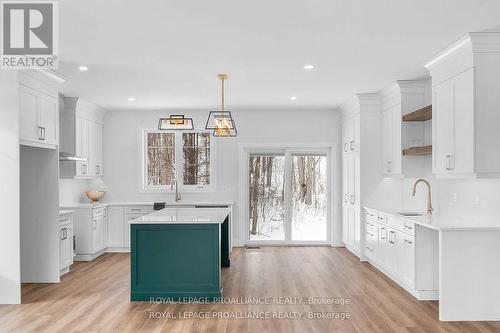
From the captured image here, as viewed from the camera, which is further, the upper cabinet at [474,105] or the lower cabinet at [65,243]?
the lower cabinet at [65,243]

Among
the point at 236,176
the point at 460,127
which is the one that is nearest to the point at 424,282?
the point at 460,127

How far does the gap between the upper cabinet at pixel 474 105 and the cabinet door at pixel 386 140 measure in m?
1.93

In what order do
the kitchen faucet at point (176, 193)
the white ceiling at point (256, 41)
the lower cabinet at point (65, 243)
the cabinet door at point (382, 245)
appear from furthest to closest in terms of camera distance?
the kitchen faucet at point (176, 193), the lower cabinet at point (65, 243), the cabinet door at point (382, 245), the white ceiling at point (256, 41)

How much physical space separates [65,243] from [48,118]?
187cm

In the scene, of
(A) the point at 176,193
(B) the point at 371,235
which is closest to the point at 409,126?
(B) the point at 371,235

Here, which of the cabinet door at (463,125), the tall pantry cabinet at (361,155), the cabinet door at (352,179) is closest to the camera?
the cabinet door at (463,125)

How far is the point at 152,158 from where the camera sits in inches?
338

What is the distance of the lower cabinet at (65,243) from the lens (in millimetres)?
5996

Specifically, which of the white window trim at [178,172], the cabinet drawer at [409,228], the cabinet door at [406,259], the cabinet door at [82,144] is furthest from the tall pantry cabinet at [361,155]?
the cabinet door at [82,144]

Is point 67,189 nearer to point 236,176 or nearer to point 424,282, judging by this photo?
point 236,176

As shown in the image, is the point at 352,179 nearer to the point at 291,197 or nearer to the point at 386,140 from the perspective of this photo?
the point at 386,140

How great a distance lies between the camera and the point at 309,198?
852 centimetres

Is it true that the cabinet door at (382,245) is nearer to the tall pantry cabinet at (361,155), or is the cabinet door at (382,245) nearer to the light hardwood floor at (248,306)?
the light hardwood floor at (248,306)

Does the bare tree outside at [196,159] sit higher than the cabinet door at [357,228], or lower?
higher
